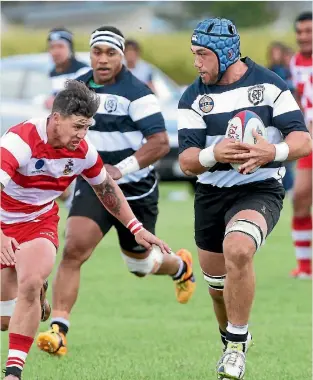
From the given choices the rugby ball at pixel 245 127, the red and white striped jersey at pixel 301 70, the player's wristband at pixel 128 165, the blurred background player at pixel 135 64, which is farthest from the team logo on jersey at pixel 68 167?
the blurred background player at pixel 135 64

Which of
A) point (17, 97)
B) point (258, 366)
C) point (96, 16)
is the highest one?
point (96, 16)

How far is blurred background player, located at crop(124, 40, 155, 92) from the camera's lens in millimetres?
19500

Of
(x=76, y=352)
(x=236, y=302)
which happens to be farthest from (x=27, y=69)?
(x=236, y=302)

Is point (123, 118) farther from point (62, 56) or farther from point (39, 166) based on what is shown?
point (62, 56)

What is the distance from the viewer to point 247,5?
36.5 m

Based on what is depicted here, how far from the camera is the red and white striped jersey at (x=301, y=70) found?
40.1ft

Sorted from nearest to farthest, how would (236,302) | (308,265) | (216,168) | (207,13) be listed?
1. (236,302)
2. (216,168)
3. (308,265)
4. (207,13)

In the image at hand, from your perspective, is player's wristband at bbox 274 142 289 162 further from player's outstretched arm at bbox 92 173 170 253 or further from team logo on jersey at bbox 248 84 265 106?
player's outstretched arm at bbox 92 173 170 253

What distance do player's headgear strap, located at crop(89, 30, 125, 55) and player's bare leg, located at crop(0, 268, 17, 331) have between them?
84.7 inches

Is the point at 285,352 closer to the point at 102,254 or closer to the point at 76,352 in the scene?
the point at 76,352

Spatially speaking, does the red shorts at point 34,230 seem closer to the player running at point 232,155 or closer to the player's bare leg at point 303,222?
the player running at point 232,155

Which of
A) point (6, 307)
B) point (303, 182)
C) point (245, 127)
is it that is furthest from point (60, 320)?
point (303, 182)

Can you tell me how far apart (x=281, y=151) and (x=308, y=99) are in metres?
5.12

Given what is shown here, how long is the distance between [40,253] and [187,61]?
→ 27274 millimetres
